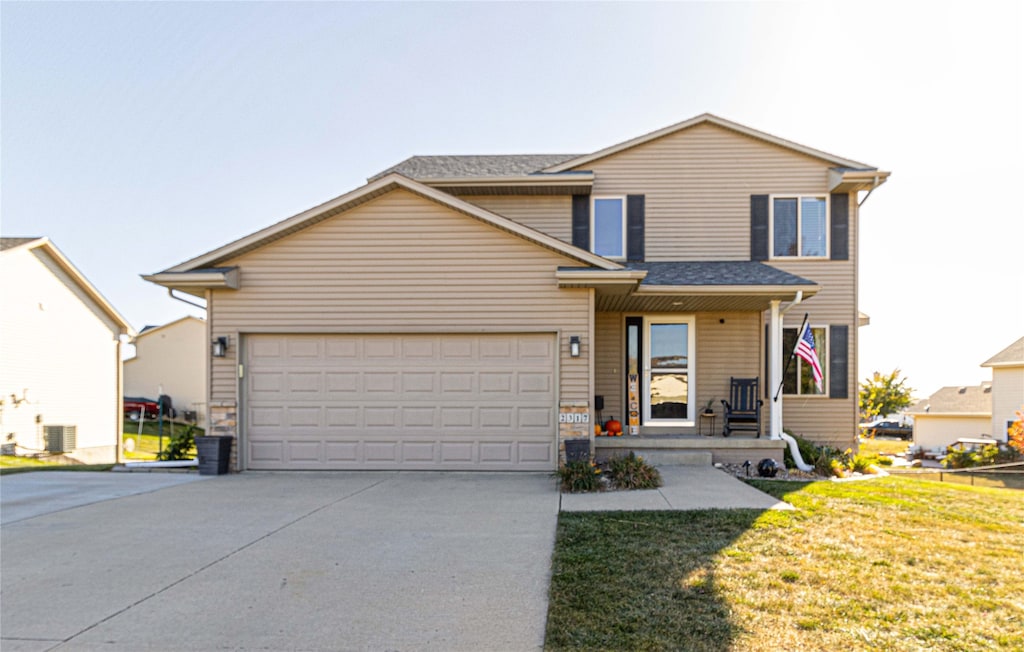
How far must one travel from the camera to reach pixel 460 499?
794 centimetres

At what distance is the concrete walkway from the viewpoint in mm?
7227

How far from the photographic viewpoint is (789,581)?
4.65m

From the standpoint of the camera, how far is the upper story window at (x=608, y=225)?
1302 cm

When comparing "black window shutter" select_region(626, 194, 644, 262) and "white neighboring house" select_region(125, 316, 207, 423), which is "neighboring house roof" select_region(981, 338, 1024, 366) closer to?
"black window shutter" select_region(626, 194, 644, 262)

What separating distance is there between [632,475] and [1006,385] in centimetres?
2362

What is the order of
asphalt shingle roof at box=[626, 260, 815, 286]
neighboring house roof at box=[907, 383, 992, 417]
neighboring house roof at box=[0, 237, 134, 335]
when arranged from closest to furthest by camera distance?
asphalt shingle roof at box=[626, 260, 815, 286] < neighboring house roof at box=[0, 237, 134, 335] < neighboring house roof at box=[907, 383, 992, 417]

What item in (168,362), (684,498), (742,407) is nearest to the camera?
(684,498)

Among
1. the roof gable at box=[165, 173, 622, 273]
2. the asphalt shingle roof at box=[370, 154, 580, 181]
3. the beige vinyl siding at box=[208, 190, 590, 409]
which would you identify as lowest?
the beige vinyl siding at box=[208, 190, 590, 409]

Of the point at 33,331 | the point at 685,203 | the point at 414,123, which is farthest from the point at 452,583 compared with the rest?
the point at 33,331

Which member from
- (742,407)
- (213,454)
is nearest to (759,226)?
(742,407)

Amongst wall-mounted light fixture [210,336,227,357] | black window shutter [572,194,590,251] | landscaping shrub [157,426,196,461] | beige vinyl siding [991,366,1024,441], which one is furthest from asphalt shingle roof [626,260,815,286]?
beige vinyl siding [991,366,1024,441]

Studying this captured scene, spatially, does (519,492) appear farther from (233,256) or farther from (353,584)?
(233,256)

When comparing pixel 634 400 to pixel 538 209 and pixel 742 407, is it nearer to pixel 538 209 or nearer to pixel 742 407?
pixel 742 407

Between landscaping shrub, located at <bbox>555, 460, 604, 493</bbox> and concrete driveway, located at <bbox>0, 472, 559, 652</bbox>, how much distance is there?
72 centimetres
